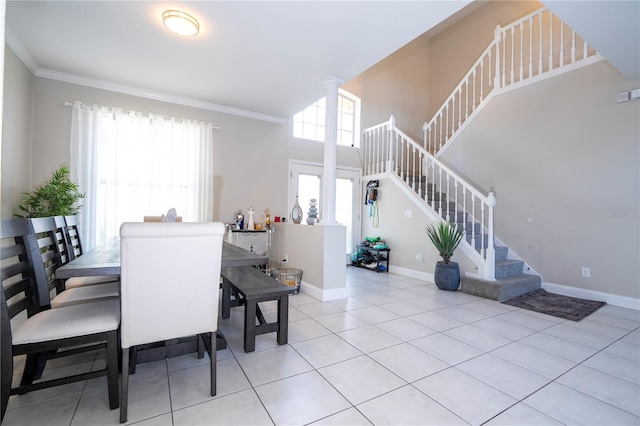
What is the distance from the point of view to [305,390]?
1871 millimetres


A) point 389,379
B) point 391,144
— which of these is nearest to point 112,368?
point 389,379

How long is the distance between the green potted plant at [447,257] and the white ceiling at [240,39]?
2.44 metres

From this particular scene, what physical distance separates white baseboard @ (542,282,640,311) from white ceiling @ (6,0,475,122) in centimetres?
378

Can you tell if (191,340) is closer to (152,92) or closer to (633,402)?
(633,402)

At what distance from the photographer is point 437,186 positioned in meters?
5.68

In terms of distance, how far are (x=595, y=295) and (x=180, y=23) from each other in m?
5.58

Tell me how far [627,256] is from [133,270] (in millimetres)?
5037

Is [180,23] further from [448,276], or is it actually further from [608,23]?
[448,276]

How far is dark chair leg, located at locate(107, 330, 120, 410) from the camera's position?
1666 millimetres

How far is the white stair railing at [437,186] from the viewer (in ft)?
14.3

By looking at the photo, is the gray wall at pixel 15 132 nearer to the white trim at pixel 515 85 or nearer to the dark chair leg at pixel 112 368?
the dark chair leg at pixel 112 368

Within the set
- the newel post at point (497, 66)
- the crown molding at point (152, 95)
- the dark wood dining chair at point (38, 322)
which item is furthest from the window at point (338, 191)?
the dark wood dining chair at point (38, 322)

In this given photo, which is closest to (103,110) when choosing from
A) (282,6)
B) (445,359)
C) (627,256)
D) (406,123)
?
(282,6)

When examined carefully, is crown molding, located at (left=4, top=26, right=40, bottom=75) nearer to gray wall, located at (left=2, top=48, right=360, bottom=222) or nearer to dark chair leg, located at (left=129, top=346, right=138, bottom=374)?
gray wall, located at (left=2, top=48, right=360, bottom=222)
